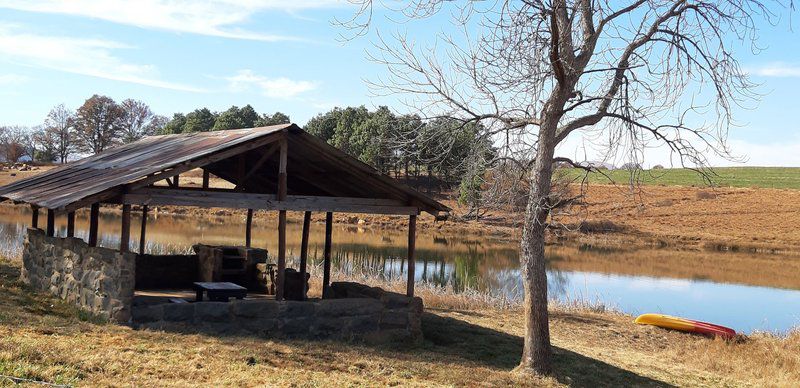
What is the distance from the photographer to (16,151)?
3066 inches

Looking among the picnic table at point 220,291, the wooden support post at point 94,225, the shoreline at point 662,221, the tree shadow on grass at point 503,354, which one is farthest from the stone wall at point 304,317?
the shoreline at point 662,221

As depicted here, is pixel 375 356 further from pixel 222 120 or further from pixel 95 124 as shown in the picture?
pixel 95 124

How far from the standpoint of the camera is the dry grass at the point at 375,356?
289 inches

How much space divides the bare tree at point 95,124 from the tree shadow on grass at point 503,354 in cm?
7586

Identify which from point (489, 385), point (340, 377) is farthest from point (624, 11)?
point (340, 377)

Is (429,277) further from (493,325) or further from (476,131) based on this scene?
(476,131)

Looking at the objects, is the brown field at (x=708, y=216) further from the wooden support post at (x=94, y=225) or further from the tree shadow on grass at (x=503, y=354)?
the wooden support post at (x=94, y=225)

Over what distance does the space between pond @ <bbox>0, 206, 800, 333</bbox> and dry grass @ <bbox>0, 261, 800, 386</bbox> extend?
→ 4.29 metres

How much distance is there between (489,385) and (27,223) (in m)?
27.6

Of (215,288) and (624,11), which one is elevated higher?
(624,11)

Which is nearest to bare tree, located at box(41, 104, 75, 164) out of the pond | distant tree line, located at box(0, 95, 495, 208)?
distant tree line, located at box(0, 95, 495, 208)

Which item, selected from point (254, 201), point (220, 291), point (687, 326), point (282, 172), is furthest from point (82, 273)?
point (687, 326)

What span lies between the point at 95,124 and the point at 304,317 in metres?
78.7

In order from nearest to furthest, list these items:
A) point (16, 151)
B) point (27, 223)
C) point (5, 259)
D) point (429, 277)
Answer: point (5, 259), point (429, 277), point (27, 223), point (16, 151)
